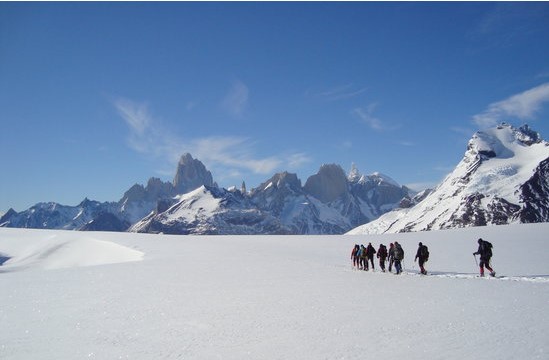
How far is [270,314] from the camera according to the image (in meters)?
13.3

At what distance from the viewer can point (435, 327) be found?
11.3 m

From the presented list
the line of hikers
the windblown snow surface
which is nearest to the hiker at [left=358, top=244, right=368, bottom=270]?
the line of hikers

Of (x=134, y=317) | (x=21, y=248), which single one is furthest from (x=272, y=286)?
(x=21, y=248)

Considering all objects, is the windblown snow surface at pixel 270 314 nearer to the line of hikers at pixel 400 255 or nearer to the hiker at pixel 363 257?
the line of hikers at pixel 400 255

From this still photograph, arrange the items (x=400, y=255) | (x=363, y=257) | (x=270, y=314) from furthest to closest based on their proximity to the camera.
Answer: (x=363, y=257) → (x=400, y=255) → (x=270, y=314)

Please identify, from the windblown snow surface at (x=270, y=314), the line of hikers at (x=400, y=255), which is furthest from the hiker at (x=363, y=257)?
the windblown snow surface at (x=270, y=314)

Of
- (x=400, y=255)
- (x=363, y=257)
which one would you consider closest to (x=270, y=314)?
(x=400, y=255)

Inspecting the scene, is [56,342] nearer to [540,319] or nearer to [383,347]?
[383,347]

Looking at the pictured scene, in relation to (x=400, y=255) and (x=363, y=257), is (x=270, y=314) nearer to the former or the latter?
(x=400, y=255)

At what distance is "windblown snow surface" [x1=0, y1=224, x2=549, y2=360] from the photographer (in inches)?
393

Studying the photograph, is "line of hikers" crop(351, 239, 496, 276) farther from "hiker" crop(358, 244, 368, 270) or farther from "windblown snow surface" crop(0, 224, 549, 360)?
"windblown snow surface" crop(0, 224, 549, 360)

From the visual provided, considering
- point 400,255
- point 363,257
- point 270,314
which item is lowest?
point 270,314

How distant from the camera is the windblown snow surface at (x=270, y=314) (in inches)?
393

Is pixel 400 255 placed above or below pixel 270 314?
above
